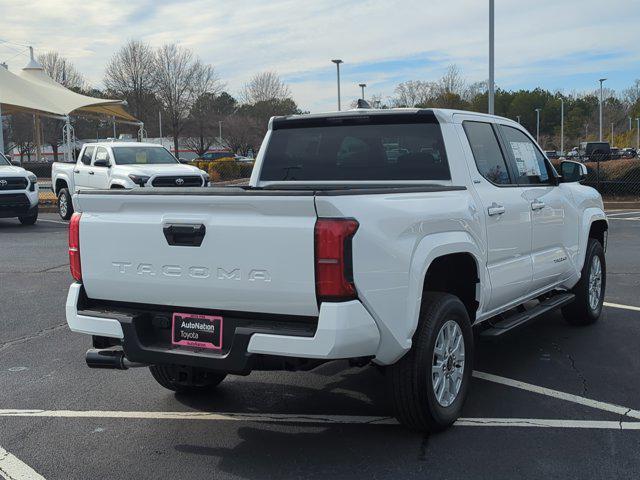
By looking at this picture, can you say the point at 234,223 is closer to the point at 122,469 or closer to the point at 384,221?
the point at 384,221

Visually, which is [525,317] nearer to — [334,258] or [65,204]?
[334,258]

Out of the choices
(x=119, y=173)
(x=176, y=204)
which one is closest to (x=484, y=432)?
(x=176, y=204)

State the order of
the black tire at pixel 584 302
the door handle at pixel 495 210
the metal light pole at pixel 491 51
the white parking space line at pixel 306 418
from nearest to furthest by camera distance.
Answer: the white parking space line at pixel 306 418 → the door handle at pixel 495 210 → the black tire at pixel 584 302 → the metal light pole at pixel 491 51

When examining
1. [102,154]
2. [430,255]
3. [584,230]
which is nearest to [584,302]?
[584,230]

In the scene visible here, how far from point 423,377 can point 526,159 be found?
2.75 metres

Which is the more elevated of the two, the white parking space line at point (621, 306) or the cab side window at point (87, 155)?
→ the cab side window at point (87, 155)

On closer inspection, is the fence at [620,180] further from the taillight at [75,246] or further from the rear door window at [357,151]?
the taillight at [75,246]

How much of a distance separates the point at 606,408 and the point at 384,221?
2.20m

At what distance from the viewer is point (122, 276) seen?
13.6ft

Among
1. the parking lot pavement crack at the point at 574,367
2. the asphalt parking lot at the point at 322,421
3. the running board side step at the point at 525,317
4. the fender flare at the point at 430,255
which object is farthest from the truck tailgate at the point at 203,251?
the parking lot pavement crack at the point at 574,367

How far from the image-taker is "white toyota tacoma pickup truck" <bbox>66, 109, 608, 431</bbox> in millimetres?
3611

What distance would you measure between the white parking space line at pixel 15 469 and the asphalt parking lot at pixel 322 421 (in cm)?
1

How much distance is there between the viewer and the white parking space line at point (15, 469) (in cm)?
385

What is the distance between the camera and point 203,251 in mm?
3857
